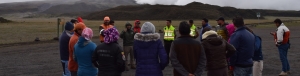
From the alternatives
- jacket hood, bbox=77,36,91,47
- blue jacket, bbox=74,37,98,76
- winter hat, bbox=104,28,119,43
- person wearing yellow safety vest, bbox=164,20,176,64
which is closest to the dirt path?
person wearing yellow safety vest, bbox=164,20,176,64

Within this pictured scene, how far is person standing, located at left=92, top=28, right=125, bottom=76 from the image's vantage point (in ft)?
16.9

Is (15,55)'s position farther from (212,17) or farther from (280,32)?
(212,17)

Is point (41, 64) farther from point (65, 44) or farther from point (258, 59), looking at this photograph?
point (258, 59)

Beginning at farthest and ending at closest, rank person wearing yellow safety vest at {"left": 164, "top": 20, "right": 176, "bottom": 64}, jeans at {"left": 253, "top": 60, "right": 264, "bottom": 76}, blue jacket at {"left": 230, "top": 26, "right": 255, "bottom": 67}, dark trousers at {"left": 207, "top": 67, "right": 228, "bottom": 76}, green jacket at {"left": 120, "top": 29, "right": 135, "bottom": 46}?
person wearing yellow safety vest at {"left": 164, "top": 20, "right": 176, "bottom": 64} < green jacket at {"left": 120, "top": 29, "right": 135, "bottom": 46} < jeans at {"left": 253, "top": 60, "right": 264, "bottom": 76} < blue jacket at {"left": 230, "top": 26, "right": 255, "bottom": 67} < dark trousers at {"left": 207, "top": 67, "right": 228, "bottom": 76}

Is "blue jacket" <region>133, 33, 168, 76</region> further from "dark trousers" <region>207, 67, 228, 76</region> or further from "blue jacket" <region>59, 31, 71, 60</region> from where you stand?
"blue jacket" <region>59, 31, 71, 60</region>

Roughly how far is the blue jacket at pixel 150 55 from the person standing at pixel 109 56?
342 mm

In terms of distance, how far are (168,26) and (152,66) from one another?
5.75 m

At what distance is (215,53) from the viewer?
217 inches

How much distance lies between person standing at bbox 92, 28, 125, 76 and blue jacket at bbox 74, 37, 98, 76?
0.22 m

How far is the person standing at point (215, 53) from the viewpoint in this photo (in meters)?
5.52

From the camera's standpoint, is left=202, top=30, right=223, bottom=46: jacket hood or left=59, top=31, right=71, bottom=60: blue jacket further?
left=59, top=31, right=71, bottom=60: blue jacket

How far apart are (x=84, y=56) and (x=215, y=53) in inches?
80.6

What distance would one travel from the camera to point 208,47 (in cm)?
554

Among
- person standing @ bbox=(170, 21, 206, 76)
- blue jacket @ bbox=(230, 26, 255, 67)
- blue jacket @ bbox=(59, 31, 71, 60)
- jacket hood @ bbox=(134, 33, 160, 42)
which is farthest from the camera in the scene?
blue jacket @ bbox=(59, 31, 71, 60)
